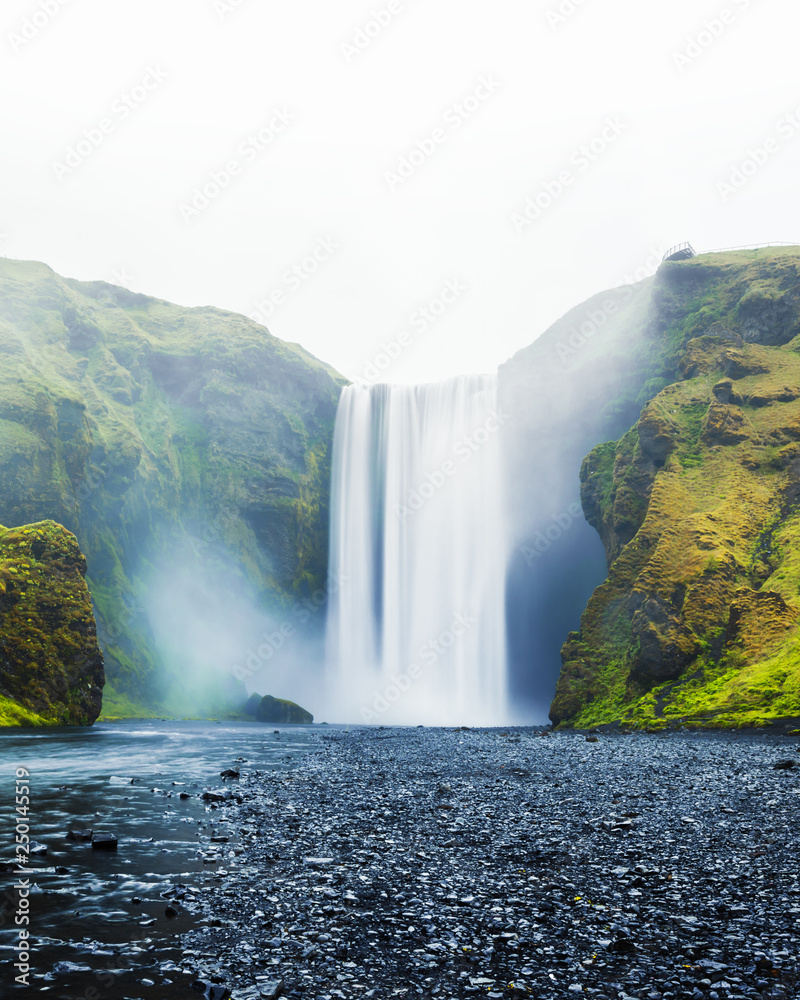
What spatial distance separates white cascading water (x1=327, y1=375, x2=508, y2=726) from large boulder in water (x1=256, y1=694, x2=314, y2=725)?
1004cm

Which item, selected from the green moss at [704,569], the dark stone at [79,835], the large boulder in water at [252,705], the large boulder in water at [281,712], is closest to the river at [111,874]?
the dark stone at [79,835]

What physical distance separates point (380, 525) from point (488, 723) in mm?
29678

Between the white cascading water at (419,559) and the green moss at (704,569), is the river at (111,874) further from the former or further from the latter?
the white cascading water at (419,559)

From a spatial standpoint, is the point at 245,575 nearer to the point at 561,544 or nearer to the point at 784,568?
the point at 561,544

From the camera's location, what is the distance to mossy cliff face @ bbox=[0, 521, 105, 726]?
3747cm

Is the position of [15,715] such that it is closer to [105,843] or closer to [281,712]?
[105,843]

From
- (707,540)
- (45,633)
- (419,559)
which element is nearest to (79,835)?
(45,633)

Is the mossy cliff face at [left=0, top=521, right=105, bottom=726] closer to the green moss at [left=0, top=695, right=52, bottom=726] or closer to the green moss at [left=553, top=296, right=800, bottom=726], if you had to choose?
the green moss at [left=0, top=695, right=52, bottom=726]

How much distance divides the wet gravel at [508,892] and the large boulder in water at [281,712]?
51456 mm

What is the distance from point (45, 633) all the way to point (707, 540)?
4513 centimetres

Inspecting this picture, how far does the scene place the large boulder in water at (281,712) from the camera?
64500 mm

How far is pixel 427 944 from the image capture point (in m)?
6.35

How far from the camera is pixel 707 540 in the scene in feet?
139

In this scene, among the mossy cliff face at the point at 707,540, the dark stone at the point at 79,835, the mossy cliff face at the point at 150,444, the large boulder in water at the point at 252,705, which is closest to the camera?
the dark stone at the point at 79,835
